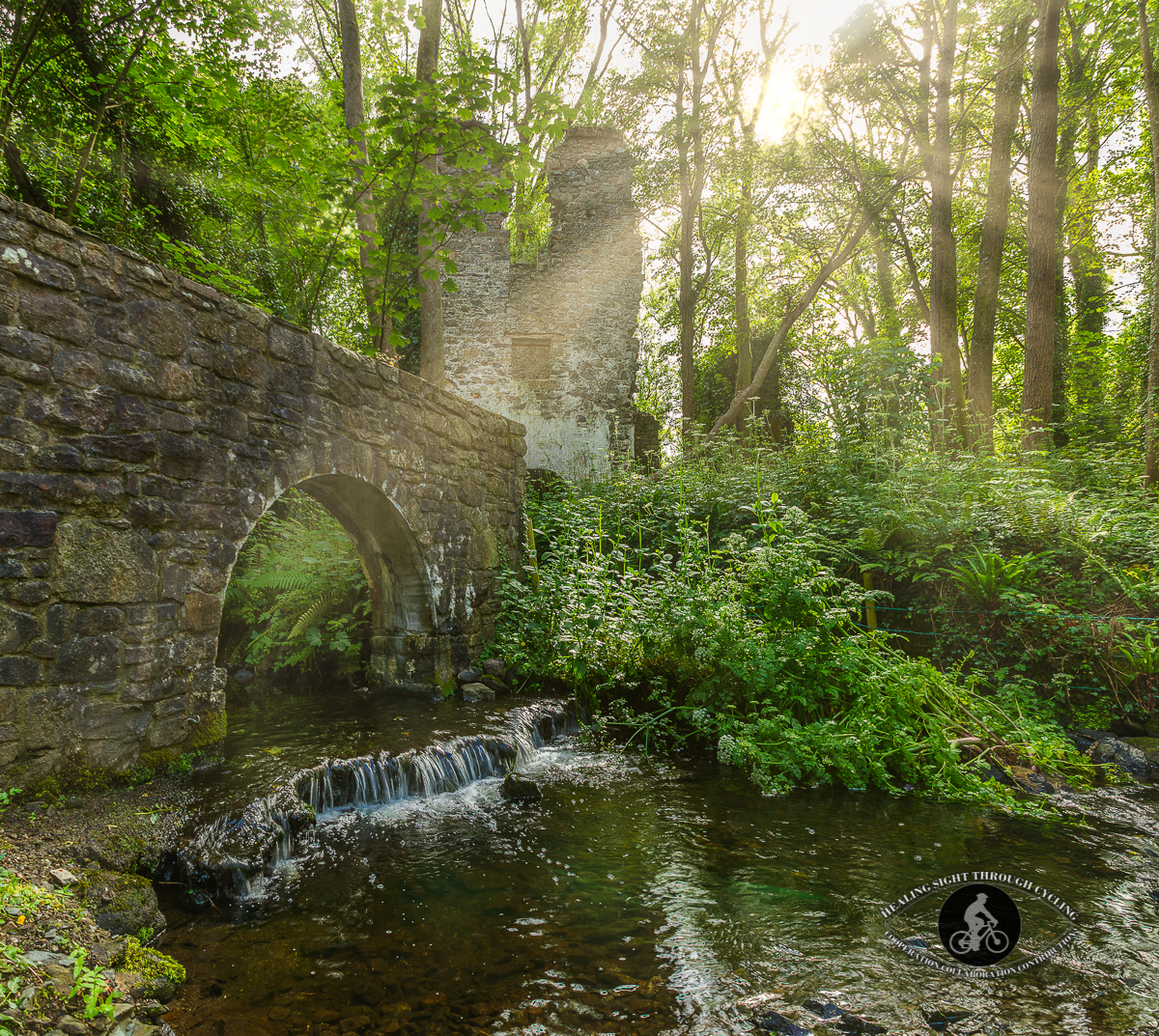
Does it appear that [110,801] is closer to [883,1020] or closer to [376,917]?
[376,917]

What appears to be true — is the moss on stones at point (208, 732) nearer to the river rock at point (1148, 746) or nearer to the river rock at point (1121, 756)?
the river rock at point (1121, 756)

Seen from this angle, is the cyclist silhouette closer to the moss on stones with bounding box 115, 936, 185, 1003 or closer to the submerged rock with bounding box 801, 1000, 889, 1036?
the submerged rock with bounding box 801, 1000, 889, 1036

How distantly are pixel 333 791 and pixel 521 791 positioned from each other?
3.92ft

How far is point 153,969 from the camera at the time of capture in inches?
86.0

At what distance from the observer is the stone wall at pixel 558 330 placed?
504 inches

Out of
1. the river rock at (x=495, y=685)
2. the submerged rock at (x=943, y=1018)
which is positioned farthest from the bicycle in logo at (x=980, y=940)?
the river rock at (x=495, y=685)

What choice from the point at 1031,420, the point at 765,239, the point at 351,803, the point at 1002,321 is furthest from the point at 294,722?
the point at 1002,321

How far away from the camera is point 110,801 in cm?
316

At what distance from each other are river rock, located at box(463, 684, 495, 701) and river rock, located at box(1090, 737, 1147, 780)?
4.93m

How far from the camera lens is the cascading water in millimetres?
2938

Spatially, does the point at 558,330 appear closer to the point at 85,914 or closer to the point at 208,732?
the point at 208,732

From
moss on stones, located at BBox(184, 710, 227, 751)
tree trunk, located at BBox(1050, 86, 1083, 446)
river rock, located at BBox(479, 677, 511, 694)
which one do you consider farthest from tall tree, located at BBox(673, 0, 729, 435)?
moss on stones, located at BBox(184, 710, 227, 751)

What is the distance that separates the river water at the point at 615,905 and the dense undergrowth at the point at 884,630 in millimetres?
403

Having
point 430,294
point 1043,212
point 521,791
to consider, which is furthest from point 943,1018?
point 1043,212
